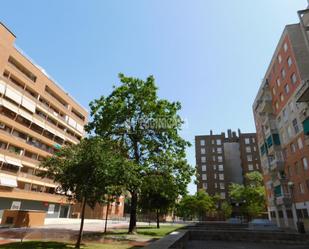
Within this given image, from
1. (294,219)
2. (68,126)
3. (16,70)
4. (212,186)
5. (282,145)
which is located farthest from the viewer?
(212,186)

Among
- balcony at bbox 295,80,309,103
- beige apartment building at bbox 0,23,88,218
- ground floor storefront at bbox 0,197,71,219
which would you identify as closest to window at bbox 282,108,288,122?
balcony at bbox 295,80,309,103

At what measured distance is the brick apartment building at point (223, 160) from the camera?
81812 mm

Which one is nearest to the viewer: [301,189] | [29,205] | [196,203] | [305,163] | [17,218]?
[17,218]

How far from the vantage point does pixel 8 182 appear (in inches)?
1315

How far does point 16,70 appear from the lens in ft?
123

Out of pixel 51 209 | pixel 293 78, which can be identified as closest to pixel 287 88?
pixel 293 78

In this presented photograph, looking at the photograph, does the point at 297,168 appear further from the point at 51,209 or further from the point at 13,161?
the point at 51,209

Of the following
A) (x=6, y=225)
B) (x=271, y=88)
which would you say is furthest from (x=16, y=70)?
(x=271, y=88)

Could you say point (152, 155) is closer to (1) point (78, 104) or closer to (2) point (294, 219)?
(2) point (294, 219)

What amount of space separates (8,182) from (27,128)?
9.78 meters

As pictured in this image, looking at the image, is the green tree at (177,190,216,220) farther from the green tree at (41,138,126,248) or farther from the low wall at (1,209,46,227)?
the green tree at (41,138,126,248)

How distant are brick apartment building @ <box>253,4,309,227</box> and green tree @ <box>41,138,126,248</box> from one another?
70.3ft

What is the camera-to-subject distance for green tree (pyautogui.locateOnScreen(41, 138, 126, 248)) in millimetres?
11531

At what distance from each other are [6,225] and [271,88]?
130ft
